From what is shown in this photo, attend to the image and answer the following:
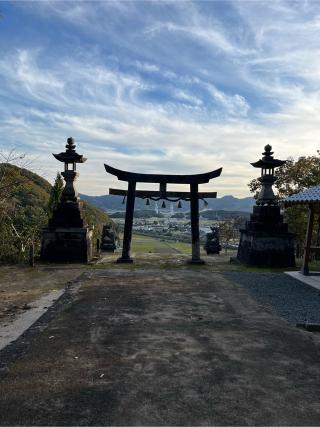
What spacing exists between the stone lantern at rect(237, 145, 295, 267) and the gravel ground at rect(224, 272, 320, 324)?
1990 millimetres

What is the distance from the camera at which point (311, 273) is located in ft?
42.1

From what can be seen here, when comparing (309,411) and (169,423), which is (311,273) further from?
(169,423)

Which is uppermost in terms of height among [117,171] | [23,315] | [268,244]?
[117,171]

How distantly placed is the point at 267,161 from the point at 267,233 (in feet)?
10.6

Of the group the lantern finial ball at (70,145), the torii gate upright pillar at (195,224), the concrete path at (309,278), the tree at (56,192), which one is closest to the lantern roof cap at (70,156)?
the lantern finial ball at (70,145)

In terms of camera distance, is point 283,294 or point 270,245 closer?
point 283,294

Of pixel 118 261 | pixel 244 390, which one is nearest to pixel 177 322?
pixel 244 390

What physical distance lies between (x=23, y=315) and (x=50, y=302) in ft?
3.73

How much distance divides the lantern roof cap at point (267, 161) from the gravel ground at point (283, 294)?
204 inches

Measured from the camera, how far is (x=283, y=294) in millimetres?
9875

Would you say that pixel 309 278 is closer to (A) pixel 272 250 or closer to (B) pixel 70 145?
(A) pixel 272 250

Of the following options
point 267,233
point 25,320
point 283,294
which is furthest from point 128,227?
point 25,320

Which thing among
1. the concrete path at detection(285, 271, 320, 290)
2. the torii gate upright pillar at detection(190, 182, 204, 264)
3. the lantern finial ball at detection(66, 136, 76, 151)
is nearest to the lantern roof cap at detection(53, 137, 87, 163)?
the lantern finial ball at detection(66, 136, 76, 151)

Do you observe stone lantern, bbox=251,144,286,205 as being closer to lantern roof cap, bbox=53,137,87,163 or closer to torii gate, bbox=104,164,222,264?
torii gate, bbox=104,164,222,264
